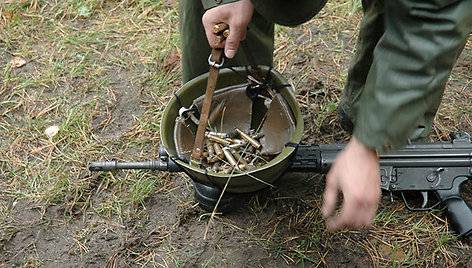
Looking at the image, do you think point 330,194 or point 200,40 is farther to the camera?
point 200,40

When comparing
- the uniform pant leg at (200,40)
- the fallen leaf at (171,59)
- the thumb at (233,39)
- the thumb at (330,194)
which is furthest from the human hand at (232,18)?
the fallen leaf at (171,59)

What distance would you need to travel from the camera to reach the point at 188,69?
2.50 metres

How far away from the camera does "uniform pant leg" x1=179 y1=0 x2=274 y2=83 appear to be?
2320 mm

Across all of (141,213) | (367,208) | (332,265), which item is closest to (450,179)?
(332,265)

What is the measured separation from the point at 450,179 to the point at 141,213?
4.90 ft

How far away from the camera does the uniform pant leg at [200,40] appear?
2320 mm

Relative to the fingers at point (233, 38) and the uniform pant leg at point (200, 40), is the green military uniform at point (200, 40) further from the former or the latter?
the fingers at point (233, 38)

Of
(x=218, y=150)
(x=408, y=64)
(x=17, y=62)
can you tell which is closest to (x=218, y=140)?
(x=218, y=150)

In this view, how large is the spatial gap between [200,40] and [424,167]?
124 cm

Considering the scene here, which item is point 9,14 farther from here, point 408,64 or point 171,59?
point 408,64

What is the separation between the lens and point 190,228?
7.64 ft

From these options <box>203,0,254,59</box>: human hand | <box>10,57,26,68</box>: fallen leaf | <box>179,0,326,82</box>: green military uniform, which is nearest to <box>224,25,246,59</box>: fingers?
<box>203,0,254,59</box>: human hand

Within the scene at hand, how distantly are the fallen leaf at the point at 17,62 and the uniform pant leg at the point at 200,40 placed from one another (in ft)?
4.24

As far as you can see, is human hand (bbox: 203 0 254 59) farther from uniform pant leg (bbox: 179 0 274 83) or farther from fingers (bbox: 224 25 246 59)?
uniform pant leg (bbox: 179 0 274 83)
